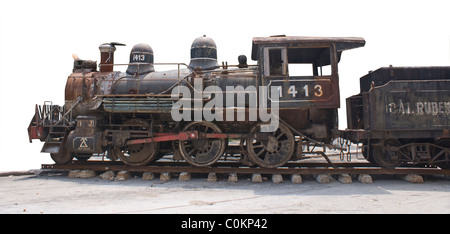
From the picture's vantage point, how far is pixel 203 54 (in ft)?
24.3

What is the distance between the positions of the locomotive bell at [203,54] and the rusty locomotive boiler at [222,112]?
0.03 m

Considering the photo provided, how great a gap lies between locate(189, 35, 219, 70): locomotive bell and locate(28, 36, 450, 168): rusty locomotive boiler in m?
0.03

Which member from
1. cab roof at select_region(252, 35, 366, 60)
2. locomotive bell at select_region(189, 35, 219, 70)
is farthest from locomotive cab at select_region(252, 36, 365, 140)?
locomotive bell at select_region(189, 35, 219, 70)

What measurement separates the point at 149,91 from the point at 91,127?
164 centimetres

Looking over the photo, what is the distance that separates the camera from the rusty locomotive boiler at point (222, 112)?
6168mm

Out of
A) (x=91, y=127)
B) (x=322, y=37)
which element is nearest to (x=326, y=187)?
(x=322, y=37)

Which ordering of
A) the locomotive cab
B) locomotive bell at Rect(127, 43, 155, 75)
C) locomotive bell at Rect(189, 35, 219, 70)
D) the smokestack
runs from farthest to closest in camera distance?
the smokestack → locomotive bell at Rect(127, 43, 155, 75) → locomotive bell at Rect(189, 35, 219, 70) → the locomotive cab

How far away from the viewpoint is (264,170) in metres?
6.33

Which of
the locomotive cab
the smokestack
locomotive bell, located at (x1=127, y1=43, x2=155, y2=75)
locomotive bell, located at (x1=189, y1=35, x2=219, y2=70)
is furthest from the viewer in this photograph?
the smokestack

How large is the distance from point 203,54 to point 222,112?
202cm

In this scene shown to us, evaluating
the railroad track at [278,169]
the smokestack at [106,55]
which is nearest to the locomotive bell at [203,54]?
the smokestack at [106,55]
